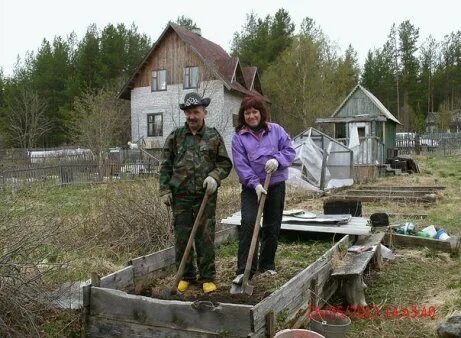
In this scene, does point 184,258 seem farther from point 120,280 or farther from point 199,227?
point 120,280

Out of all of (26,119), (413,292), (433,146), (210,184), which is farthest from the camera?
(433,146)

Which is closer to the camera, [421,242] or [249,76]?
[421,242]

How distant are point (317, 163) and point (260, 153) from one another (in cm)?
1044

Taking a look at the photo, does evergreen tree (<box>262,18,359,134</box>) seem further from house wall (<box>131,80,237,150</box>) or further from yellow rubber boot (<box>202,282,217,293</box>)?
yellow rubber boot (<box>202,282,217,293</box>)

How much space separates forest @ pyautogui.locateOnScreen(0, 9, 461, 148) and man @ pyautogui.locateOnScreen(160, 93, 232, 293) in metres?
18.7

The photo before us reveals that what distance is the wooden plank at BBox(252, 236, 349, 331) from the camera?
10.0 ft

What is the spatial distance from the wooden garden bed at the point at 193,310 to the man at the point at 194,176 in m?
0.34

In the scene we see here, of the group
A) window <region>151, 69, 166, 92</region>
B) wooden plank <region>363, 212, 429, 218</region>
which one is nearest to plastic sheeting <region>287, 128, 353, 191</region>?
wooden plank <region>363, 212, 429, 218</region>

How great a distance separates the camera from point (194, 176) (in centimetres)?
412

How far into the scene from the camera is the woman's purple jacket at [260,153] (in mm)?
4336

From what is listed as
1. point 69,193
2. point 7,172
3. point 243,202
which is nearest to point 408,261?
point 243,202

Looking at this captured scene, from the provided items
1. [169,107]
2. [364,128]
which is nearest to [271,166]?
[364,128]

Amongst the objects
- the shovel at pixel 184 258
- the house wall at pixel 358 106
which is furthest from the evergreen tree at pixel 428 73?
the shovel at pixel 184 258

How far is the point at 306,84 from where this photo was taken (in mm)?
34312
